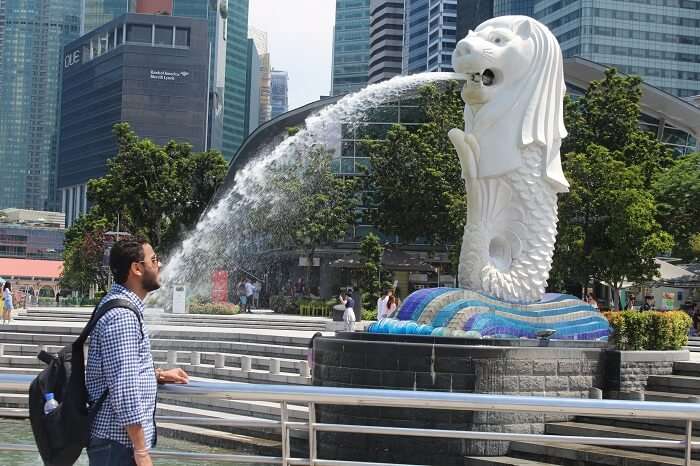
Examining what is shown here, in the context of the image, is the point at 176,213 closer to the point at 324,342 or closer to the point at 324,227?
the point at 324,227

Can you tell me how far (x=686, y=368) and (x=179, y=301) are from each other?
18.3 metres

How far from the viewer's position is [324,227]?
35875mm

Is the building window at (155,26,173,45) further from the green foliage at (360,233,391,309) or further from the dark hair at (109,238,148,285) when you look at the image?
the dark hair at (109,238,148,285)

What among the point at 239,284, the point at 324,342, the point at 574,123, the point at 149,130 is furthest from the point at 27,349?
the point at 149,130

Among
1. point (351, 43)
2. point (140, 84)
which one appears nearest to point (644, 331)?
point (140, 84)

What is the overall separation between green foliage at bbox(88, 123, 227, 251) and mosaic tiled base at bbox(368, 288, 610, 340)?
2754cm

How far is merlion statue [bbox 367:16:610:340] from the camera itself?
1463cm

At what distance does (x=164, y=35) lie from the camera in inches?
4631

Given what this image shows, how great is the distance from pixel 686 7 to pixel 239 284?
70.3 m

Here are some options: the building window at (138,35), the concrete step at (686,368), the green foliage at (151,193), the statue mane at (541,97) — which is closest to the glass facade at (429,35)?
the building window at (138,35)

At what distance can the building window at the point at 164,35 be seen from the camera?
117 metres

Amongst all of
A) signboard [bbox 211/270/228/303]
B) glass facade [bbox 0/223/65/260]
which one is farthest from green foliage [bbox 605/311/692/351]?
glass facade [bbox 0/223/65/260]

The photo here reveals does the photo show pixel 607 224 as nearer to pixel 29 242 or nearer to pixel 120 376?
pixel 120 376

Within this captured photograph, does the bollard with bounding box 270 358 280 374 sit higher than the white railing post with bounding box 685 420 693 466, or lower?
lower
